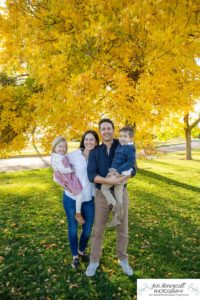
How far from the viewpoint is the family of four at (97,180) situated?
439cm

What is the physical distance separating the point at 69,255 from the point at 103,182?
2074 mm

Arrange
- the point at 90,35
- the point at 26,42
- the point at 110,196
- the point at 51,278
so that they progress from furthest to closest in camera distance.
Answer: the point at 26,42 < the point at 90,35 < the point at 51,278 < the point at 110,196

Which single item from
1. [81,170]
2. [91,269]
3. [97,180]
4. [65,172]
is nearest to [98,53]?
[81,170]

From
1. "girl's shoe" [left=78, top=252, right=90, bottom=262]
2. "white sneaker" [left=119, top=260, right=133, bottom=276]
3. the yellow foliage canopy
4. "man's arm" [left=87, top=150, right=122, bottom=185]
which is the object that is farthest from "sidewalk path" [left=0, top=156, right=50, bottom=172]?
"man's arm" [left=87, top=150, right=122, bottom=185]

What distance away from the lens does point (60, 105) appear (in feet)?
21.6

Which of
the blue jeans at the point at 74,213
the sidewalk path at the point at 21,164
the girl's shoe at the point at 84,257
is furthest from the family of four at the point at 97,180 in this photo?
the sidewalk path at the point at 21,164

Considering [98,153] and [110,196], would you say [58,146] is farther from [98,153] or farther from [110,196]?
[110,196]

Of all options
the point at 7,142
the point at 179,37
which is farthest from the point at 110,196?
the point at 7,142

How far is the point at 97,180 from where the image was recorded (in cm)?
438

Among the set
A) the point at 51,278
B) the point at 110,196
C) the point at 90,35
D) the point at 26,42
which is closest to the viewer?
the point at 110,196

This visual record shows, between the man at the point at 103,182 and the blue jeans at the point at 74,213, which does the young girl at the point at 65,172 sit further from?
the man at the point at 103,182

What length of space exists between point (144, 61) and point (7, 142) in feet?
14.9

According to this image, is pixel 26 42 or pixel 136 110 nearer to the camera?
pixel 26 42

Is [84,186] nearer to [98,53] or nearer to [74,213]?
[74,213]
